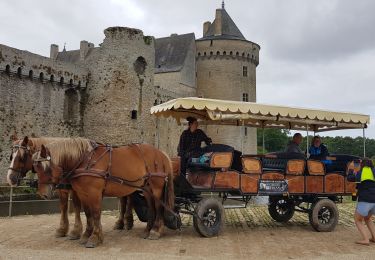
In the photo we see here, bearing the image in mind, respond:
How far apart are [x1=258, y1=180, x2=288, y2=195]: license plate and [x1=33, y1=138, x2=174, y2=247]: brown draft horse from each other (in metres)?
1.93

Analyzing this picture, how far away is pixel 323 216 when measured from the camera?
9.30 metres

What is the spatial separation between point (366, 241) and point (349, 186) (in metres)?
2.24

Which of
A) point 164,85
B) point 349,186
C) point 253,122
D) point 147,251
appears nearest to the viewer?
point 147,251

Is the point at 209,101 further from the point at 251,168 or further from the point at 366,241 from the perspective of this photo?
the point at 366,241

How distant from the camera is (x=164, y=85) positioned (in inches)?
1608

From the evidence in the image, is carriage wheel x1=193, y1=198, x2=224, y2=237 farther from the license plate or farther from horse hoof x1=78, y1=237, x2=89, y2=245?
horse hoof x1=78, y1=237, x2=89, y2=245

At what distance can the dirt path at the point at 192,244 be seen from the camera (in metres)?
6.55

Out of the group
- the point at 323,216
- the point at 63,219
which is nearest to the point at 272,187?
the point at 323,216

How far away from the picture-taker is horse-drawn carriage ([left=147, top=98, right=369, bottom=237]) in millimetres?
8359

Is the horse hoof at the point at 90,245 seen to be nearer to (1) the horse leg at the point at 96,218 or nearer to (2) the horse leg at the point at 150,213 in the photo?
(1) the horse leg at the point at 96,218

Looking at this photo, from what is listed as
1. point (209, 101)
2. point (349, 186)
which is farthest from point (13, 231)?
point (349, 186)

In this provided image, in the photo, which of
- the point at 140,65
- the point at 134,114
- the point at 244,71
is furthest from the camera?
the point at 244,71

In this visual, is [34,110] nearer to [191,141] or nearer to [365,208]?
[191,141]

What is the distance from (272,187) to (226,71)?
35096 mm
